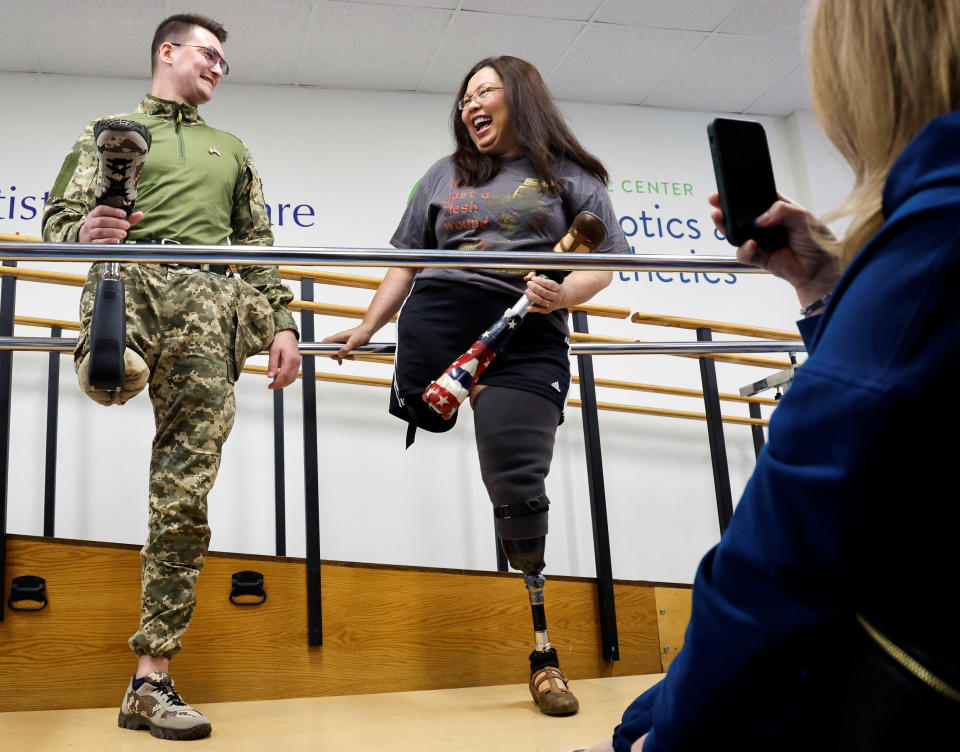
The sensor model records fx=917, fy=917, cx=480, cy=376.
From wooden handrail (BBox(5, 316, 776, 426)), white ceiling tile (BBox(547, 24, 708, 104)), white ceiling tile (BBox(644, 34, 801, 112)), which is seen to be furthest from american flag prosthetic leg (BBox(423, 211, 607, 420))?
white ceiling tile (BBox(644, 34, 801, 112))

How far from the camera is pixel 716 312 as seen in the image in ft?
14.1

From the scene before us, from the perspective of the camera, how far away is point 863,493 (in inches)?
17.1

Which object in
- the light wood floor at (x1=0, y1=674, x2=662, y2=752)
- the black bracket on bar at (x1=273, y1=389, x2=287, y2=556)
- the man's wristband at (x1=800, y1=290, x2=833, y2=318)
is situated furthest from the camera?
the black bracket on bar at (x1=273, y1=389, x2=287, y2=556)

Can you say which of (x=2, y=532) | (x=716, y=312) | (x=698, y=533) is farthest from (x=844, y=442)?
(x=716, y=312)

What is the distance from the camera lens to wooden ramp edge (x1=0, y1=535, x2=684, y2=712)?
1877 mm

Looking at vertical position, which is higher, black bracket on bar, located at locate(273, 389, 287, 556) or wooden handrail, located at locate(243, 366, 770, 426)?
wooden handrail, located at locate(243, 366, 770, 426)

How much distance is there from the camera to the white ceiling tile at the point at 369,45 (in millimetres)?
3768

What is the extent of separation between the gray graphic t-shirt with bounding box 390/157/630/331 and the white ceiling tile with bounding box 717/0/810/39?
2.51m

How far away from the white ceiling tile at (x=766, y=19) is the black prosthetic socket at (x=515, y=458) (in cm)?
290

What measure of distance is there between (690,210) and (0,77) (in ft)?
10.2

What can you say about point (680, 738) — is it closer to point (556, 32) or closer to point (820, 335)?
point (820, 335)

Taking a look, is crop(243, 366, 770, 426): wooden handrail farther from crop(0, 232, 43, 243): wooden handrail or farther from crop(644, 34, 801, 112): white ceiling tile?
crop(644, 34, 801, 112): white ceiling tile

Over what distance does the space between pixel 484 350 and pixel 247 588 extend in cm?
81

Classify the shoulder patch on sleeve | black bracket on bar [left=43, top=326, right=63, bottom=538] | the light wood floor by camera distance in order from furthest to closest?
black bracket on bar [left=43, top=326, right=63, bottom=538], the shoulder patch on sleeve, the light wood floor
